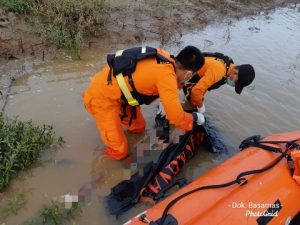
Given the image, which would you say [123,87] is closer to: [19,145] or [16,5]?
[19,145]

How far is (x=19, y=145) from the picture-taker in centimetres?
382

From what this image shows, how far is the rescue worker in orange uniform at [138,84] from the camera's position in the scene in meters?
3.48

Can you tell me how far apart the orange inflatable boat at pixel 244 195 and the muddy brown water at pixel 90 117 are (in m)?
0.88

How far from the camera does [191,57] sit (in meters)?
3.48

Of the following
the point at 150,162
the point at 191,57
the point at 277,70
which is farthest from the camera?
the point at 277,70

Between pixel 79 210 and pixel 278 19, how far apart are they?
23.5 ft

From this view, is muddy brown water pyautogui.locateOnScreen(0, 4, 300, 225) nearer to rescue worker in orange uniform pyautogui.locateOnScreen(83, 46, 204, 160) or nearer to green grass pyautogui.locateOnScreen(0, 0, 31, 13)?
rescue worker in orange uniform pyautogui.locateOnScreen(83, 46, 204, 160)

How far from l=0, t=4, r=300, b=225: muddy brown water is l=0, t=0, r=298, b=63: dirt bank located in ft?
0.81

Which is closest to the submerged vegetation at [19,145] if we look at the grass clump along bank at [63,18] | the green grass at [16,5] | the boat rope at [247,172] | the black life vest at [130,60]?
the black life vest at [130,60]

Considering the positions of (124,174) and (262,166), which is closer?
(262,166)

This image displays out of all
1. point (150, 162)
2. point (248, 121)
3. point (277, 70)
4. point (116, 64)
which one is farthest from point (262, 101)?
point (116, 64)

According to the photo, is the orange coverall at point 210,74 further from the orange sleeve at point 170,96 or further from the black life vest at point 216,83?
the orange sleeve at point 170,96

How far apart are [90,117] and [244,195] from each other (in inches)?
99.0

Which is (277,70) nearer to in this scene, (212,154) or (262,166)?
(212,154)
